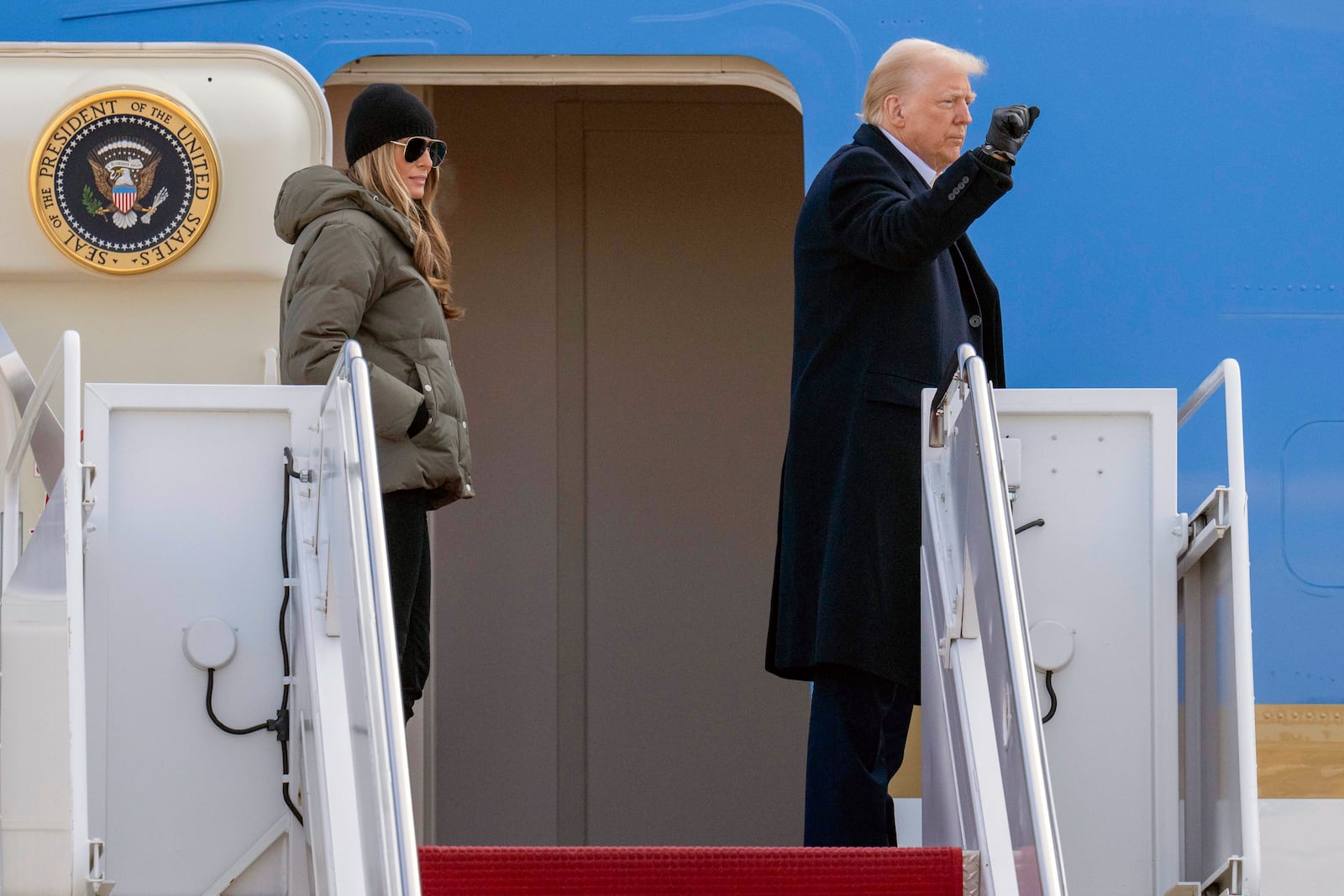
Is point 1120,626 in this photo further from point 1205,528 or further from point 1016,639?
point 1016,639

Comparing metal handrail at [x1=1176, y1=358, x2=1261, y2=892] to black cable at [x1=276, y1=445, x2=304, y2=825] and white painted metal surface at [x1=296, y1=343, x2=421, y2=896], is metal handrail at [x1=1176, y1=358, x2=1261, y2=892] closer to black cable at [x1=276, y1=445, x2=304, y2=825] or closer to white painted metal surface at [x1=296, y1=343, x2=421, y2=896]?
white painted metal surface at [x1=296, y1=343, x2=421, y2=896]

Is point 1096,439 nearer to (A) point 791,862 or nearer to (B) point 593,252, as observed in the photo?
(A) point 791,862

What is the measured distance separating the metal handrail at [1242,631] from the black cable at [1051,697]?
34 centimetres

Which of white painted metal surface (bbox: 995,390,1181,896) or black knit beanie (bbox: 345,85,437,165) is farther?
black knit beanie (bbox: 345,85,437,165)

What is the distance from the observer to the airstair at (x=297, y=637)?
2.79 meters

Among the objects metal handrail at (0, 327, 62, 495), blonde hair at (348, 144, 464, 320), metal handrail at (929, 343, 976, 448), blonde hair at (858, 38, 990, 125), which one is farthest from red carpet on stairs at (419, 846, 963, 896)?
blonde hair at (858, 38, 990, 125)

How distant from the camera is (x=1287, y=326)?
12.7 feet

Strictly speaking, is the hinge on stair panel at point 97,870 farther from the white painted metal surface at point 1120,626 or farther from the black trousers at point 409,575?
the white painted metal surface at point 1120,626

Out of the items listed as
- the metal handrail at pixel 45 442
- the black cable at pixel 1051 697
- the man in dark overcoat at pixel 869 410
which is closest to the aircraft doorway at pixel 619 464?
the metal handrail at pixel 45 442

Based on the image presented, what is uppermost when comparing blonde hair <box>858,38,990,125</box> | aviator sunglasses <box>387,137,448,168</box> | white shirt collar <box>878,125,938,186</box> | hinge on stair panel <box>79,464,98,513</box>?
blonde hair <box>858,38,990,125</box>

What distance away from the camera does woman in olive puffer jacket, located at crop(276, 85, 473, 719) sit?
10.3 feet

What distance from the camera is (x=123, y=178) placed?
154 inches

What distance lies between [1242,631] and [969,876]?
621 mm

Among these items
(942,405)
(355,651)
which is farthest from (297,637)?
(942,405)
